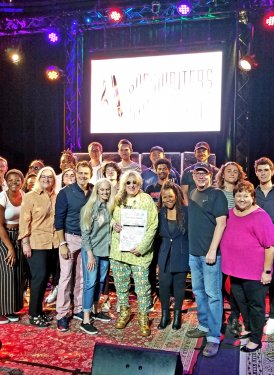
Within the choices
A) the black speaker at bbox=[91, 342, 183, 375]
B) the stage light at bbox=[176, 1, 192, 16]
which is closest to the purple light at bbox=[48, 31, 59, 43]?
the stage light at bbox=[176, 1, 192, 16]

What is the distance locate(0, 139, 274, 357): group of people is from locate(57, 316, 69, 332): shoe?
13 mm

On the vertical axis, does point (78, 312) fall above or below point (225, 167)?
below

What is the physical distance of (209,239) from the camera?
14.3ft

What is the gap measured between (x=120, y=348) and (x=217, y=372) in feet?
5.12

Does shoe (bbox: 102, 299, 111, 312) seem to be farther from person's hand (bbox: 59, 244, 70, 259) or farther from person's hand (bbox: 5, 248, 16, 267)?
person's hand (bbox: 5, 248, 16, 267)

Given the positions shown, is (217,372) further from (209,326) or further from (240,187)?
(240,187)

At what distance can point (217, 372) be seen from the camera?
12.9 feet

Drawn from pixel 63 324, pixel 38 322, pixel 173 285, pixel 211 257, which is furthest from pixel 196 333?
pixel 38 322

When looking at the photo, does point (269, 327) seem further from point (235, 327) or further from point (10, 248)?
point (10, 248)

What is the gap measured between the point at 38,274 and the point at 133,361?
8.32 feet

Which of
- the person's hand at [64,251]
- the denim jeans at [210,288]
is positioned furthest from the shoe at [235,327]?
the person's hand at [64,251]

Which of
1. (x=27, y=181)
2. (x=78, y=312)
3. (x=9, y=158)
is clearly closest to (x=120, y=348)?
(x=78, y=312)

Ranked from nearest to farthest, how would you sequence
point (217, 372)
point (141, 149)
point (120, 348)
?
1. point (120, 348)
2. point (217, 372)
3. point (141, 149)

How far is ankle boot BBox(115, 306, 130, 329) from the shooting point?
4.96 m
